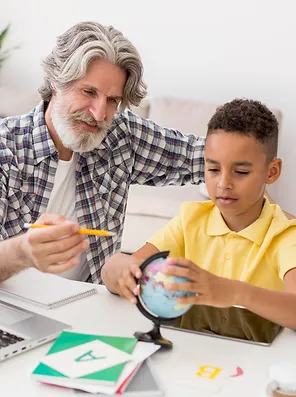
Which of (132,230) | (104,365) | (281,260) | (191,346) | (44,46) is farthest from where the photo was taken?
(44,46)

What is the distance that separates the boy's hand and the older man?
786 millimetres

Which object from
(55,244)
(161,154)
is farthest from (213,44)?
(55,244)

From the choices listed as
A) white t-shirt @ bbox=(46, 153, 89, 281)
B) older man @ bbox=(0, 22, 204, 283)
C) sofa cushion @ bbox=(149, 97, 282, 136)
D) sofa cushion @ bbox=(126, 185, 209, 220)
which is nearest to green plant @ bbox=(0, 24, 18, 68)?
sofa cushion @ bbox=(149, 97, 282, 136)

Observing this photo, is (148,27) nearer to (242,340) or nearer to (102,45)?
(102,45)

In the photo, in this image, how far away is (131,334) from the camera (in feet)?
4.26

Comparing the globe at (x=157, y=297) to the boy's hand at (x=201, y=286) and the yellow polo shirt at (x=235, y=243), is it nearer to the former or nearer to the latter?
the boy's hand at (x=201, y=286)

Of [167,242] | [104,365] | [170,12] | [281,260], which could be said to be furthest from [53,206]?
[170,12]

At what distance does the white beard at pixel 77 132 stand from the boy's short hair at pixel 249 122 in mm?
405

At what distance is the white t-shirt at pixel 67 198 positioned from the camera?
6.59 ft

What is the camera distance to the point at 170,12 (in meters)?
4.23

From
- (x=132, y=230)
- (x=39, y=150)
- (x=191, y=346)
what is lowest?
Answer: (x=132, y=230)

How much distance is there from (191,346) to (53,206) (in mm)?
891

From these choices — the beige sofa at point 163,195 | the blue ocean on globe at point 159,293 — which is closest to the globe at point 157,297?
the blue ocean on globe at point 159,293

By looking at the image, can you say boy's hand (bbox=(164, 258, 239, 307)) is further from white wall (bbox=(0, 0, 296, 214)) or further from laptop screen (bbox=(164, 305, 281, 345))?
white wall (bbox=(0, 0, 296, 214))
